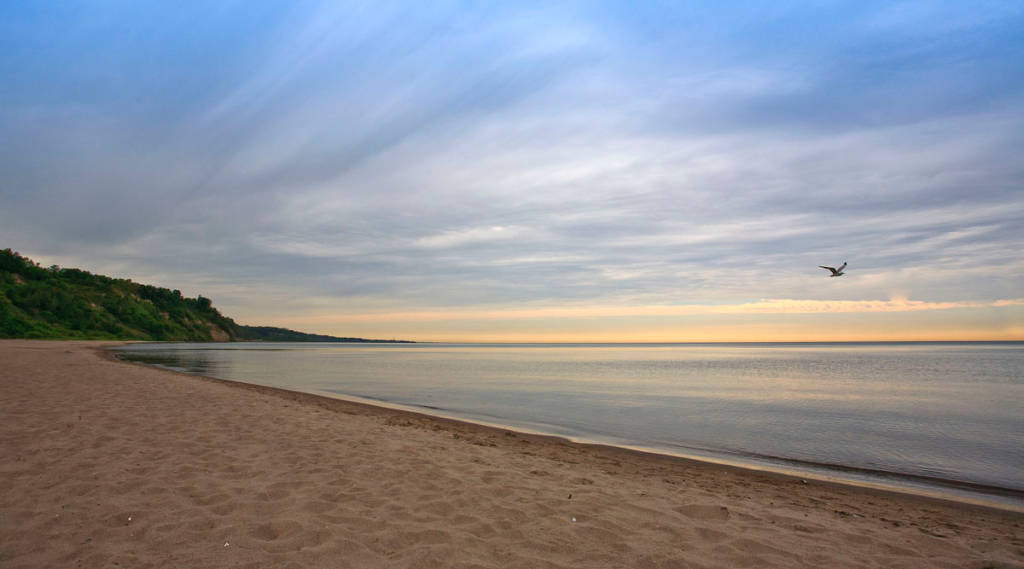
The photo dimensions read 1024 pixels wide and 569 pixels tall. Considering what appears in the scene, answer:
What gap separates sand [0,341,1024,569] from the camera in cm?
501

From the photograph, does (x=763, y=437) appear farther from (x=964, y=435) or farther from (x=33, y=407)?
(x=33, y=407)

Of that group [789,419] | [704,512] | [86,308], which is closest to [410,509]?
[704,512]

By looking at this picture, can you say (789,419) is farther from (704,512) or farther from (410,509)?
(410,509)

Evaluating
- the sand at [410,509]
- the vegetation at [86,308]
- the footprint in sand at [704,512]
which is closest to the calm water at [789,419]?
the sand at [410,509]

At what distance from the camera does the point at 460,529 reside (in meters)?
5.71

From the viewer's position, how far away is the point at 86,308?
104 metres

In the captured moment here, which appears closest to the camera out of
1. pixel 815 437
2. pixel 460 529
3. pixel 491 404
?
pixel 460 529

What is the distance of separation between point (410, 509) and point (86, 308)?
131 metres

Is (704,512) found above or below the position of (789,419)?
above

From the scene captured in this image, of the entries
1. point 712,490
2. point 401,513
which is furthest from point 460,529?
point 712,490

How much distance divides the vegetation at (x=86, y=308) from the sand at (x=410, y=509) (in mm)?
93717

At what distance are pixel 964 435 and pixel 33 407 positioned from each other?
26.2 m

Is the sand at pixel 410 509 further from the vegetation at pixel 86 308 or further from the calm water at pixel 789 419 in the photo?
the vegetation at pixel 86 308

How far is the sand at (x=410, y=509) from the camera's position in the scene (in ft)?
16.4
